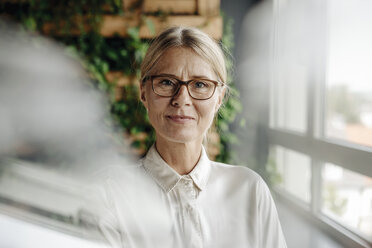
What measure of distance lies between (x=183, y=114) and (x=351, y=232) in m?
0.30

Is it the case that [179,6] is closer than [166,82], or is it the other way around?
[166,82]

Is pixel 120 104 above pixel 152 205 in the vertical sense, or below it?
above

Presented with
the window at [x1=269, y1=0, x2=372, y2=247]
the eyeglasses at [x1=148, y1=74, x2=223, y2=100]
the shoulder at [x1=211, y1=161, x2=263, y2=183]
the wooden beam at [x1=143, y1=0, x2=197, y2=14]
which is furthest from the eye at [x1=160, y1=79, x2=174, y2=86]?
the wooden beam at [x1=143, y1=0, x2=197, y2=14]

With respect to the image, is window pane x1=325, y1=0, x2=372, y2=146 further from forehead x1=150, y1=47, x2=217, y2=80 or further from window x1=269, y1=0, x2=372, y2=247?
forehead x1=150, y1=47, x2=217, y2=80

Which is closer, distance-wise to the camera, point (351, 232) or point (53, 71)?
point (351, 232)

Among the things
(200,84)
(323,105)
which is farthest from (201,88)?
(323,105)

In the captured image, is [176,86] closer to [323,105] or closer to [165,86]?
[165,86]

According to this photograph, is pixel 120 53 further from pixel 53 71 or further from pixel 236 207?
pixel 236 207

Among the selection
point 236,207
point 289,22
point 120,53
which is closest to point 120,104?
point 120,53

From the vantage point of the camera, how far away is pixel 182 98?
36 centimetres

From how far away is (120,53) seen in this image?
3.83 ft

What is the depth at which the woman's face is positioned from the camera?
1.17 feet

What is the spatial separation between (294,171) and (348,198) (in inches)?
4.2

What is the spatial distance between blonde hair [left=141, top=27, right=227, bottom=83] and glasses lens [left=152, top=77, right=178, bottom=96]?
0.06ft
